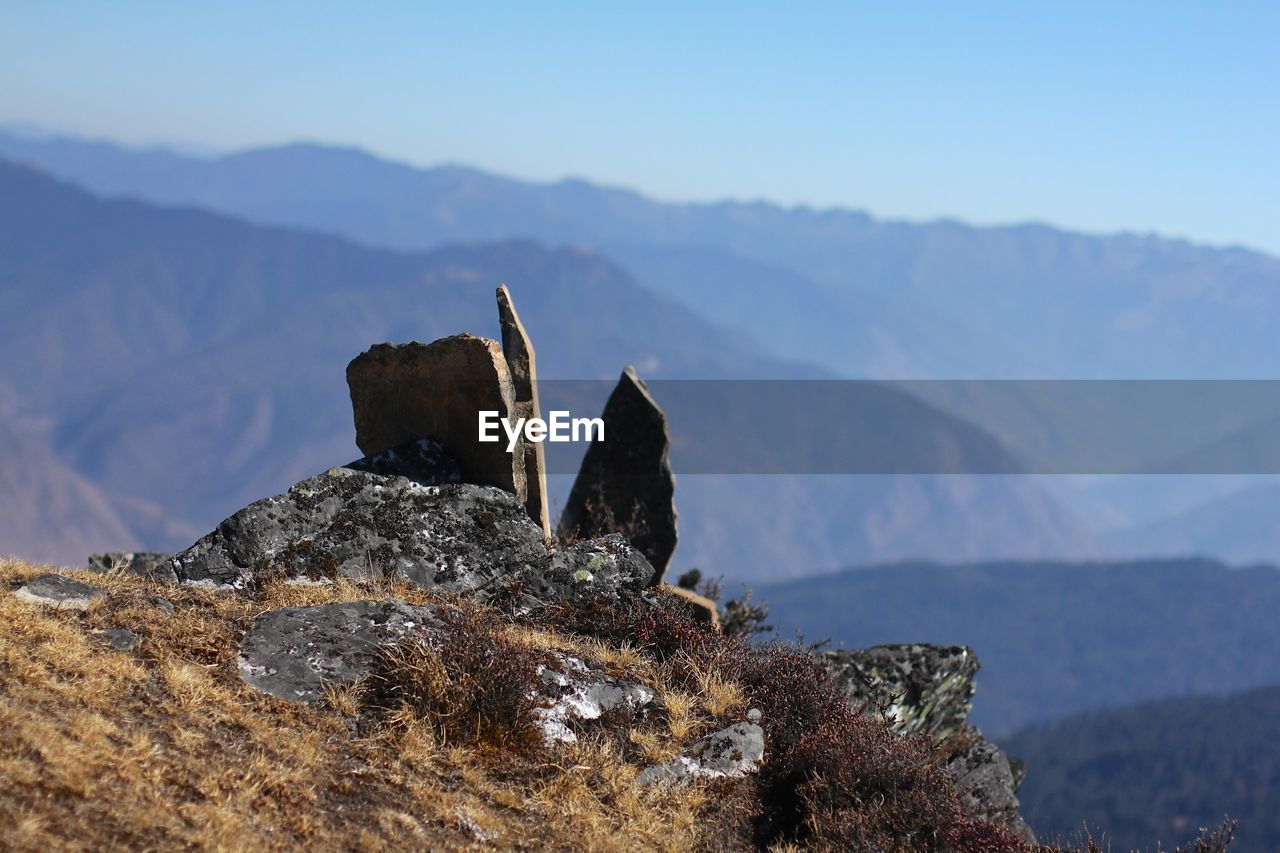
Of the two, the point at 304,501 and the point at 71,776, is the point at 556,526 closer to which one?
the point at 304,501

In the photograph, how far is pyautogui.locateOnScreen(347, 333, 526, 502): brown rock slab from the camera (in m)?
13.9

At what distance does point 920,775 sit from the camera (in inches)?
387

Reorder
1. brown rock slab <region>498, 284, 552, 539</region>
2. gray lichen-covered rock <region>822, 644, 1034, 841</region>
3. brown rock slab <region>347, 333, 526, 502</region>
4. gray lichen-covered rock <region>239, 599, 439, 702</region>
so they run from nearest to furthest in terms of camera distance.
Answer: gray lichen-covered rock <region>239, 599, 439, 702</region>
brown rock slab <region>347, 333, 526, 502</region>
gray lichen-covered rock <region>822, 644, 1034, 841</region>
brown rock slab <region>498, 284, 552, 539</region>

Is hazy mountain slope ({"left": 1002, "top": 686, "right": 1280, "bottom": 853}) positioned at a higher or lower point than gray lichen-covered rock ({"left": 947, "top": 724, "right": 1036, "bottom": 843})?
lower

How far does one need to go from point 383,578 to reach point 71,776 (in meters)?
4.79

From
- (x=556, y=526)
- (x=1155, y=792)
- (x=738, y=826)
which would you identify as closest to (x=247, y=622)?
(x=738, y=826)

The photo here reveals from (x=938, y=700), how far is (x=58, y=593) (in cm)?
1117

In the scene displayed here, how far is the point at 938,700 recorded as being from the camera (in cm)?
1583

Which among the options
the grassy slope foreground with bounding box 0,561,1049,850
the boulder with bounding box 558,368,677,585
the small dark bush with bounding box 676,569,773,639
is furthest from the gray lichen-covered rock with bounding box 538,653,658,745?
the boulder with bounding box 558,368,677,585

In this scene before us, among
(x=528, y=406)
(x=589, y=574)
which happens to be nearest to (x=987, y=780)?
(x=589, y=574)

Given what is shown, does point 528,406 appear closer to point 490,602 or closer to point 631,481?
point 490,602

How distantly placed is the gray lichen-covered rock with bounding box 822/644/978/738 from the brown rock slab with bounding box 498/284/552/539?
4149 millimetres

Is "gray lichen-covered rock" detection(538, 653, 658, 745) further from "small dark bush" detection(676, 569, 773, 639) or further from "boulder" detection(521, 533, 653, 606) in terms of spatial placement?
"small dark bush" detection(676, 569, 773, 639)

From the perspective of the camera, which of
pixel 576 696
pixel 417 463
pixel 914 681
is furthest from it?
pixel 914 681
